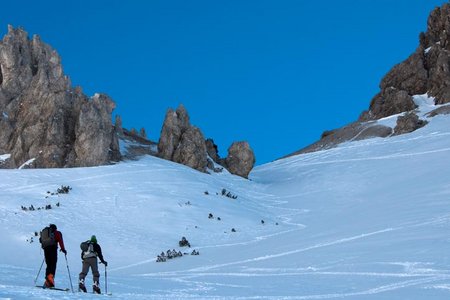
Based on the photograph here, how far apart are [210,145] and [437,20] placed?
59.1 meters

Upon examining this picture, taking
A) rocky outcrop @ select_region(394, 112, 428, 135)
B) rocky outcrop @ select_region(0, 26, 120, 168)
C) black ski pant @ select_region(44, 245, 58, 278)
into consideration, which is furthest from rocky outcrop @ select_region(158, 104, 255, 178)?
black ski pant @ select_region(44, 245, 58, 278)

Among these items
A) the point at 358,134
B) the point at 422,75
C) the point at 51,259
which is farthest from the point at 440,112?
the point at 51,259

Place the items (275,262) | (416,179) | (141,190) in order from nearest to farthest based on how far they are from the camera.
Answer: (275,262) < (141,190) < (416,179)

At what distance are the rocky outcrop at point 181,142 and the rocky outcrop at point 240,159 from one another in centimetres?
516

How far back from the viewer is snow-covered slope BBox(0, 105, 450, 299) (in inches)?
636

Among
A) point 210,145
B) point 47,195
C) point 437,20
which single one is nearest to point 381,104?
point 437,20

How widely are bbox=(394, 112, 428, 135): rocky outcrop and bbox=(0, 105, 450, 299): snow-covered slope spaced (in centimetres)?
1414

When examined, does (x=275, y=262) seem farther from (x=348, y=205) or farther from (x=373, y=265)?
(x=348, y=205)

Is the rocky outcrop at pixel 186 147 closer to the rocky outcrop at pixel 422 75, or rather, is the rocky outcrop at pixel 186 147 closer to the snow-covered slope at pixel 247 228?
the snow-covered slope at pixel 247 228

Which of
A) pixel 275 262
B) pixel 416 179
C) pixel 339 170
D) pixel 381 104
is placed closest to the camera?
pixel 275 262

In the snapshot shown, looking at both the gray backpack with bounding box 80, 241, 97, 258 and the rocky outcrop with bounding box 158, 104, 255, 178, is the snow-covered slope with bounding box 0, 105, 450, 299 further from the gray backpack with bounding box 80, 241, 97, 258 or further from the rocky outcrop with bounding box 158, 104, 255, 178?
the rocky outcrop with bounding box 158, 104, 255, 178

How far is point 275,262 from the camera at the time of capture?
21.6 metres

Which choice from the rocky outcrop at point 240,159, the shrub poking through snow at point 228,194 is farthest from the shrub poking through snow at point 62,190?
the rocky outcrop at point 240,159

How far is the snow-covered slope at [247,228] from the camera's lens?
53.0ft
